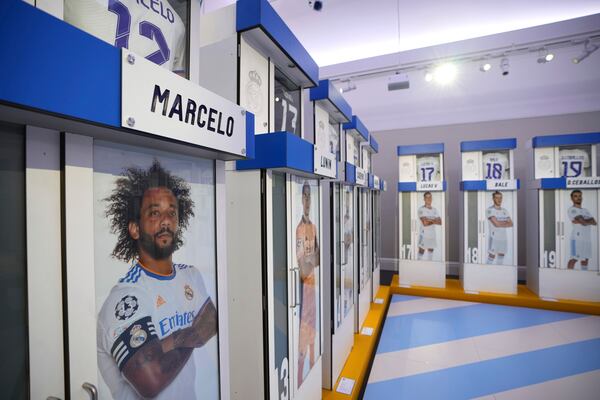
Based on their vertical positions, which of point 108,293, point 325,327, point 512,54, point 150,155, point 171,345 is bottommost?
point 325,327

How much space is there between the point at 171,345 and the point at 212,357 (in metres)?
0.26

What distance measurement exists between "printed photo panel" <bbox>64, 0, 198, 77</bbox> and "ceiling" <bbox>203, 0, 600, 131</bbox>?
143 inches

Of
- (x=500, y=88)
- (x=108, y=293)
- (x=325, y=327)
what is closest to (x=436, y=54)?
(x=500, y=88)

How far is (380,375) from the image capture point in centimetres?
341

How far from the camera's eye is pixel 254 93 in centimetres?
167

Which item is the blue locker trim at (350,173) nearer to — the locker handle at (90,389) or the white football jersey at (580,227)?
the locker handle at (90,389)

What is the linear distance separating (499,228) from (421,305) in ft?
7.02

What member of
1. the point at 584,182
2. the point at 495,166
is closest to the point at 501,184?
the point at 495,166

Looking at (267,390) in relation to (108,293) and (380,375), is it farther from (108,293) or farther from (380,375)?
(380,375)

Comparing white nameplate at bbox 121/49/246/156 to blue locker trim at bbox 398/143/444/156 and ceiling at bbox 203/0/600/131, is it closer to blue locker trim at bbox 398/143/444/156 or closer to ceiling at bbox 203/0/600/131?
ceiling at bbox 203/0/600/131

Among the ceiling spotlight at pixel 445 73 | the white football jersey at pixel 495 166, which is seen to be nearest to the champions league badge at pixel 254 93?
the ceiling spotlight at pixel 445 73

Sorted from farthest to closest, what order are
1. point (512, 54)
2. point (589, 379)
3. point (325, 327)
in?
point (512, 54) < point (589, 379) < point (325, 327)

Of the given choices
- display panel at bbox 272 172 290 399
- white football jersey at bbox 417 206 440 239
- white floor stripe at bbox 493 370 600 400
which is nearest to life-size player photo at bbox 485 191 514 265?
white football jersey at bbox 417 206 440 239

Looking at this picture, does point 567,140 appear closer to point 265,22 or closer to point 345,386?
point 345,386
